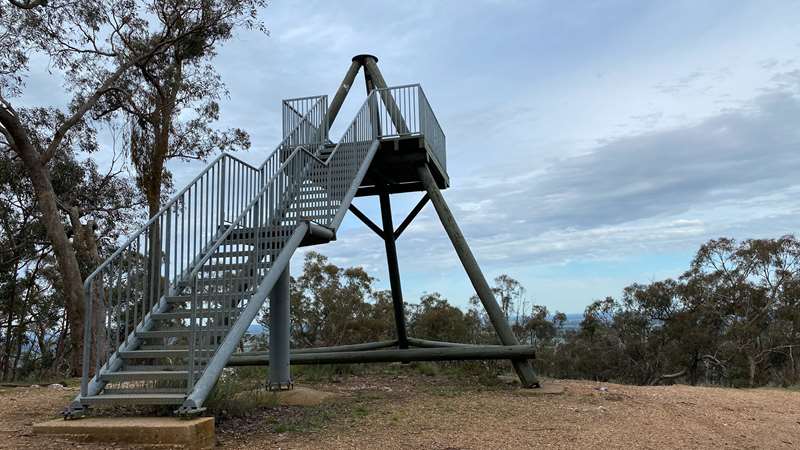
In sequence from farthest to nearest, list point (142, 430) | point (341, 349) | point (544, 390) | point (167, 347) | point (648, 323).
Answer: point (648, 323) → point (341, 349) → point (544, 390) → point (167, 347) → point (142, 430)

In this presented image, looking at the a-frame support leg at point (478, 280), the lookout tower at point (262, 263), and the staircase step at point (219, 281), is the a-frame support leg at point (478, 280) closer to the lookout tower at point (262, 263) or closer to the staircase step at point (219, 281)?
the lookout tower at point (262, 263)

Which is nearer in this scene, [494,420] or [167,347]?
[167,347]

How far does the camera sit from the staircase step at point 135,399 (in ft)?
18.0

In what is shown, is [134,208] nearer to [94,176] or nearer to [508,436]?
[94,176]

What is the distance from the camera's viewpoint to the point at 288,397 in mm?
8438

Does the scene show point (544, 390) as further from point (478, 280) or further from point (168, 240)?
point (168, 240)

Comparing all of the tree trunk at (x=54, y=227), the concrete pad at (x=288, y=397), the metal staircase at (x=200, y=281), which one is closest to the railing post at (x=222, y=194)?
the metal staircase at (x=200, y=281)

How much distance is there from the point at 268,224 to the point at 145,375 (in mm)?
2331

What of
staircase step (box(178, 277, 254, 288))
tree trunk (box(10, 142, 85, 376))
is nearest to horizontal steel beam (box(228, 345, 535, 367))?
staircase step (box(178, 277, 254, 288))

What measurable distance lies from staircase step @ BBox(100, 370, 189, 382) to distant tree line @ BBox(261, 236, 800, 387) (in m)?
18.1

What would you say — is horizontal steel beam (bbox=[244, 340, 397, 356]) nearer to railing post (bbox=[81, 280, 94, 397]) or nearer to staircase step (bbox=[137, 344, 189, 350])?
→ staircase step (bbox=[137, 344, 189, 350])

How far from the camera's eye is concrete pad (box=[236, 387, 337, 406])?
7.68 m

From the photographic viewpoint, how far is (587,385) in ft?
34.6

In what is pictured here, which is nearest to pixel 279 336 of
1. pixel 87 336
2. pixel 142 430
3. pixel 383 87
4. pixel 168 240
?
pixel 168 240
